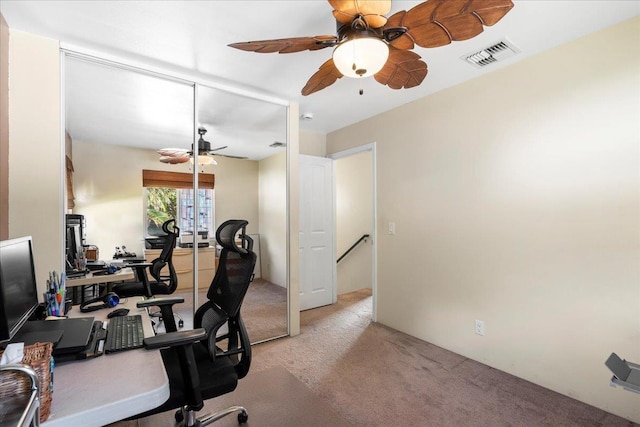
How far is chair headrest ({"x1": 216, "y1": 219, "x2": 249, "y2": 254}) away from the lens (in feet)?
5.79

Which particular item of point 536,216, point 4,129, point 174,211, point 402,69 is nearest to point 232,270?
point 174,211

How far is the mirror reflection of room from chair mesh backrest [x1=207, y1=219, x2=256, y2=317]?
32cm

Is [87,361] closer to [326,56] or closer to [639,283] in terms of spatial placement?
[326,56]

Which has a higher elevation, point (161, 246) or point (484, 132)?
point (484, 132)

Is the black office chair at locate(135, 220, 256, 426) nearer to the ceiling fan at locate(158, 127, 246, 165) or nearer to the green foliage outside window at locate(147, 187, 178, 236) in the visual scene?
the green foliage outside window at locate(147, 187, 178, 236)

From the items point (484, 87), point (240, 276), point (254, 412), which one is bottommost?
point (254, 412)

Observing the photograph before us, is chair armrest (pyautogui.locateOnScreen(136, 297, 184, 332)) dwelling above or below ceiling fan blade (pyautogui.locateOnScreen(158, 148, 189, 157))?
below

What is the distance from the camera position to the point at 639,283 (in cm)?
192

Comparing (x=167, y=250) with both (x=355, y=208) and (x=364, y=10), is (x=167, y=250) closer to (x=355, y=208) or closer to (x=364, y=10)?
(x=364, y=10)

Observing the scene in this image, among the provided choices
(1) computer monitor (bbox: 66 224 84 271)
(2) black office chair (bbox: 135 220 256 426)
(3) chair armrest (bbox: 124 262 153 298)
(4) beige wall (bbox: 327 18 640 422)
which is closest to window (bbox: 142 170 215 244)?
(3) chair armrest (bbox: 124 262 153 298)

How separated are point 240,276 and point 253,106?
2.07 m

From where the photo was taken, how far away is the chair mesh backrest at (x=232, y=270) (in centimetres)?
162

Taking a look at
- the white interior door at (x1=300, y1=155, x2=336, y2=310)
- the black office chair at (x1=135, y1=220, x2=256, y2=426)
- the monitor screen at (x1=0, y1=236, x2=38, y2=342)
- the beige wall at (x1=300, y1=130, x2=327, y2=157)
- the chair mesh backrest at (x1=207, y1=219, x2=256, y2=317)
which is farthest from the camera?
the beige wall at (x1=300, y1=130, x2=327, y2=157)

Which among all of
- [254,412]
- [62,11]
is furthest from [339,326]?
[62,11]
